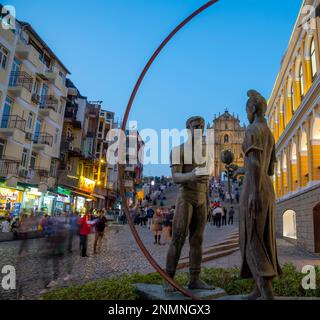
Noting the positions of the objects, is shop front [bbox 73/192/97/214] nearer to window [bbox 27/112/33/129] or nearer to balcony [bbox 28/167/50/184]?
balcony [bbox 28/167/50/184]

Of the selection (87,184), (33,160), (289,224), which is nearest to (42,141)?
(33,160)

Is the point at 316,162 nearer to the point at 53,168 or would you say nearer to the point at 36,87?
the point at 36,87

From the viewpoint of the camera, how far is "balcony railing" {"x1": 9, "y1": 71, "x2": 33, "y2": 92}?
2192 centimetres

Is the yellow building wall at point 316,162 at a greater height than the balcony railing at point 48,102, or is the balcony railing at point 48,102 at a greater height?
the balcony railing at point 48,102

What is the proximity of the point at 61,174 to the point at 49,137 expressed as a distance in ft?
14.8

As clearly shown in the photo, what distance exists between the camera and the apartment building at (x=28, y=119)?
68.3 feet

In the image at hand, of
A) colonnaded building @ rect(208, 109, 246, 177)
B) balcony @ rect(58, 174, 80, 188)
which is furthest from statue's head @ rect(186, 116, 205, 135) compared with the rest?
colonnaded building @ rect(208, 109, 246, 177)

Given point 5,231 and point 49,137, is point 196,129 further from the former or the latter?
point 49,137

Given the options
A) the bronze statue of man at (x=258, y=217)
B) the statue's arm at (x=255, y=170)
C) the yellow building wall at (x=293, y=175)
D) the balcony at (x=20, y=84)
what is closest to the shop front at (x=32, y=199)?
the balcony at (x=20, y=84)

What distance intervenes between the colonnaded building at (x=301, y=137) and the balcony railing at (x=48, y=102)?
21715mm

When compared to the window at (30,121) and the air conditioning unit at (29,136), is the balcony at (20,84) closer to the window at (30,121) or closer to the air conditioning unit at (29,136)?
the window at (30,121)

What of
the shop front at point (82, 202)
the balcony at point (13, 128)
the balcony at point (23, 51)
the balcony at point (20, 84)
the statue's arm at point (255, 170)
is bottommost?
the statue's arm at point (255, 170)

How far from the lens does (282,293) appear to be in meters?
5.52
